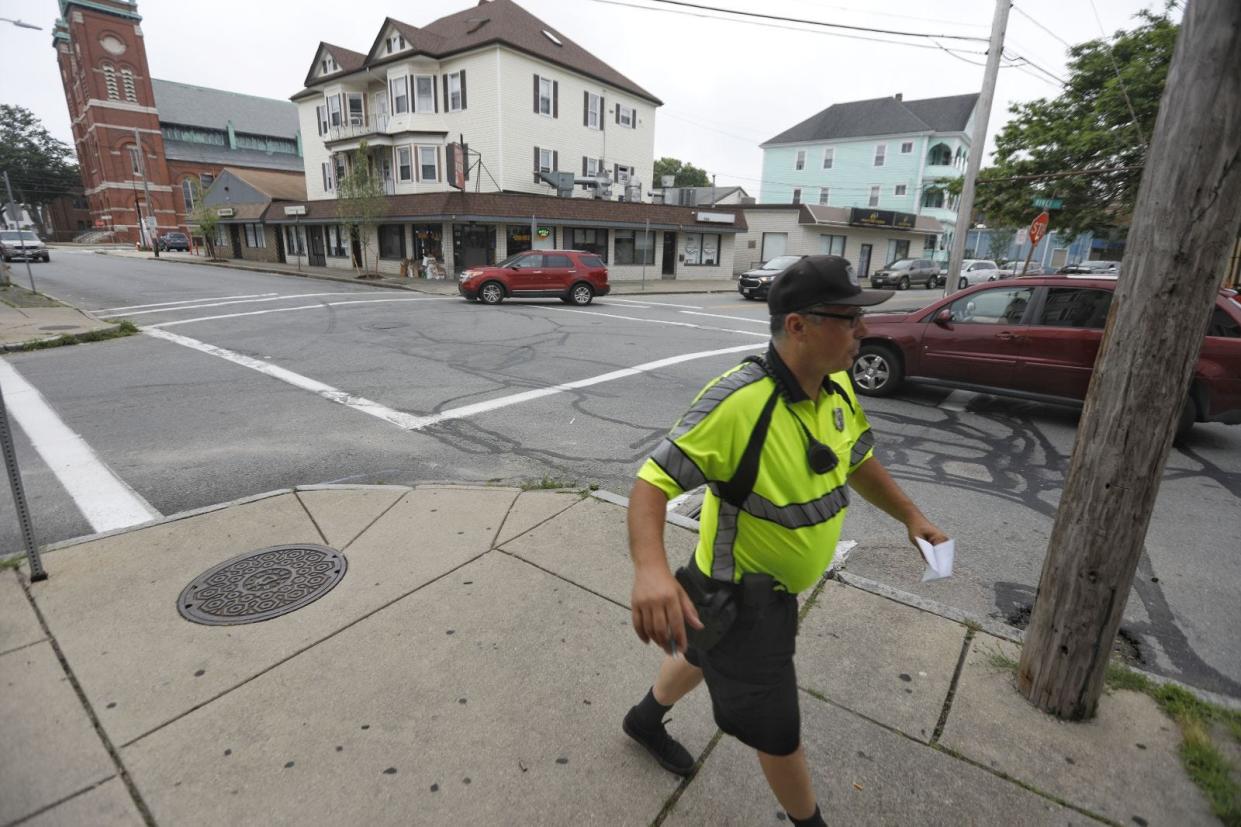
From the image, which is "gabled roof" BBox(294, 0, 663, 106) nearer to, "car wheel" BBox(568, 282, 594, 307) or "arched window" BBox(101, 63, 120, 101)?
"car wheel" BBox(568, 282, 594, 307)

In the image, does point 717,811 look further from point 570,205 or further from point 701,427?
point 570,205

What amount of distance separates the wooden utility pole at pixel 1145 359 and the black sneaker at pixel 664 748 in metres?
1.55

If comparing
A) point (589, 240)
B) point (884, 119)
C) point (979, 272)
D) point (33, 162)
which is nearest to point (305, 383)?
point (589, 240)

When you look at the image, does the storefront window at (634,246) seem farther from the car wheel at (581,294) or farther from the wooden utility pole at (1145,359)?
the wooden utility pole at (1145,359)

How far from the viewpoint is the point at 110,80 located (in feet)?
189

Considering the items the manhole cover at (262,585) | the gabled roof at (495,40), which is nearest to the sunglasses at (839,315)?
the manhole cover at (262,585)

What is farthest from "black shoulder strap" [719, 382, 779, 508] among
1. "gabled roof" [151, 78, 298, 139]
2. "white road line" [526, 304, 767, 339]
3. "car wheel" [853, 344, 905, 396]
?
"gabled roof" [151, 78, 298, 139]

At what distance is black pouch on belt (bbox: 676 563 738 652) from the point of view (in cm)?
168

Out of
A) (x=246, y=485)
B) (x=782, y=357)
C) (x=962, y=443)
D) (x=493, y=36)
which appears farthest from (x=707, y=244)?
(x=782, y=357)

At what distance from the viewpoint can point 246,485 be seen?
511 centimetres

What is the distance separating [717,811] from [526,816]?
0.65 meters

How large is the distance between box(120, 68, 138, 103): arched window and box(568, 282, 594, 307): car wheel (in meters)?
63.9

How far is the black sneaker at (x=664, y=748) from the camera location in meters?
2.28

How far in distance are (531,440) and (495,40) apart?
87.6 ft
